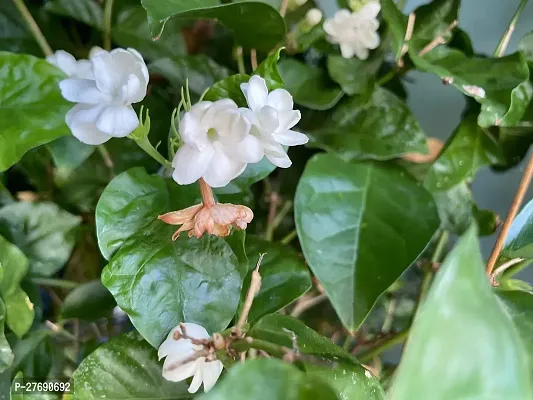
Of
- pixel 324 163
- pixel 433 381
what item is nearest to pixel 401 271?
pixel 324 163

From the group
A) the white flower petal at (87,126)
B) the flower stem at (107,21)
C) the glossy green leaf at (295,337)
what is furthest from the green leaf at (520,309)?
the flower stem at (107,21)

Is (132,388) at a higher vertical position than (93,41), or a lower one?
lower

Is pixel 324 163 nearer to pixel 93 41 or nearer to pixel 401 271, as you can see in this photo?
pixel 401 271

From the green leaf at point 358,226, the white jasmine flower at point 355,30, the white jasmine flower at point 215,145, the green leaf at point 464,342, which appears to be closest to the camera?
the green leaf at point 464,342

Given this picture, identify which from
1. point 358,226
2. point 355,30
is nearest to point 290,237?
point 358,226

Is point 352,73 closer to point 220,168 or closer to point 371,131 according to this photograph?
point 371,131

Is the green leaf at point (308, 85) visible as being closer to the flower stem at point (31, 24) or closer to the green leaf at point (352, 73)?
the green leaf at point (352, 73)
